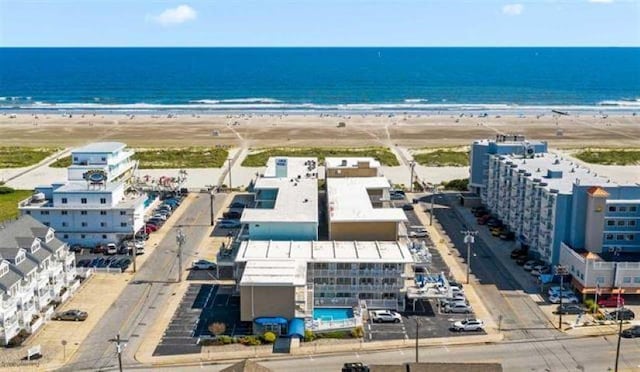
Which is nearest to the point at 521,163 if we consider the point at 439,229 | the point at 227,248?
the point at 439,229

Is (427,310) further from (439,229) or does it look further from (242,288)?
(439,229)

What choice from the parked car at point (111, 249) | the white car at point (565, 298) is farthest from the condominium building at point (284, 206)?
the white car at point (565, 298)

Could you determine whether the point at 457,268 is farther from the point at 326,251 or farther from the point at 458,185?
the point at 458,185

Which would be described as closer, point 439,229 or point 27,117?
point 439,229

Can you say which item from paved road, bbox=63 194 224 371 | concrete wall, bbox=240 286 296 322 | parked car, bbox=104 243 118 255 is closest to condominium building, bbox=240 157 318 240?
paved road, bbox=63 194 224 371

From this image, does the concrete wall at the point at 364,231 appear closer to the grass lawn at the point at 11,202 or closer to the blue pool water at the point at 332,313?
the blue pool water at the point at 332,313

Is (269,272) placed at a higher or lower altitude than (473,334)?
higher
